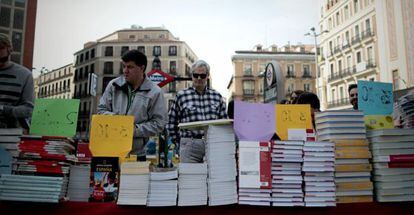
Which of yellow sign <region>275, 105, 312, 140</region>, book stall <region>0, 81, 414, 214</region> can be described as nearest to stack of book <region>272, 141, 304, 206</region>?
book stall <region>0, 81, 414, 214</region>

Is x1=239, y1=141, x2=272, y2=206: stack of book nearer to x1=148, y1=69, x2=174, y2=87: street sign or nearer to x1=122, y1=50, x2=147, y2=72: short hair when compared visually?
x1=122, y1=50, x2=147, y2=72: short hair

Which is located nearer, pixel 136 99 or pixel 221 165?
pixel 221 165

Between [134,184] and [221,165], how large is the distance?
18.9 inches

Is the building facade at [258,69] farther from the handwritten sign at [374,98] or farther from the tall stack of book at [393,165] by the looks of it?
the tall stack of book at [393,165]

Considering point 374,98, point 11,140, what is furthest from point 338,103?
point 11,140

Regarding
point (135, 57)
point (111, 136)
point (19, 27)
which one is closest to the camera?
point (111, 136)

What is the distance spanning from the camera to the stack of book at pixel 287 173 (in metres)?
1.87

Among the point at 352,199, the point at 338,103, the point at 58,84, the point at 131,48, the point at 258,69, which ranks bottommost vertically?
the point at 352,199

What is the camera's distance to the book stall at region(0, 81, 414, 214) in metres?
1.81

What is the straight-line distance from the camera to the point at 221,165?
6.15ft

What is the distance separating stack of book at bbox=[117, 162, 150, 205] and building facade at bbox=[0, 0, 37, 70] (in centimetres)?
3234

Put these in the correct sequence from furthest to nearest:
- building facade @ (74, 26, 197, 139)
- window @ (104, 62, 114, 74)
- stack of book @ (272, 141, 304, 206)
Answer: building facade @ (74, 26, 197, 139)
window @ (104, 62, 114, 74)
stack of book @ (272, 141, 304, 206)

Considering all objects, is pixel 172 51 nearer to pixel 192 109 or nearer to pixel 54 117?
pixel 192 109

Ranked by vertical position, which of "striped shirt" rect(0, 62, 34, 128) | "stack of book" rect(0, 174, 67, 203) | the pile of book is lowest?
"stack of book" rect(0, 174, 67, 203)
